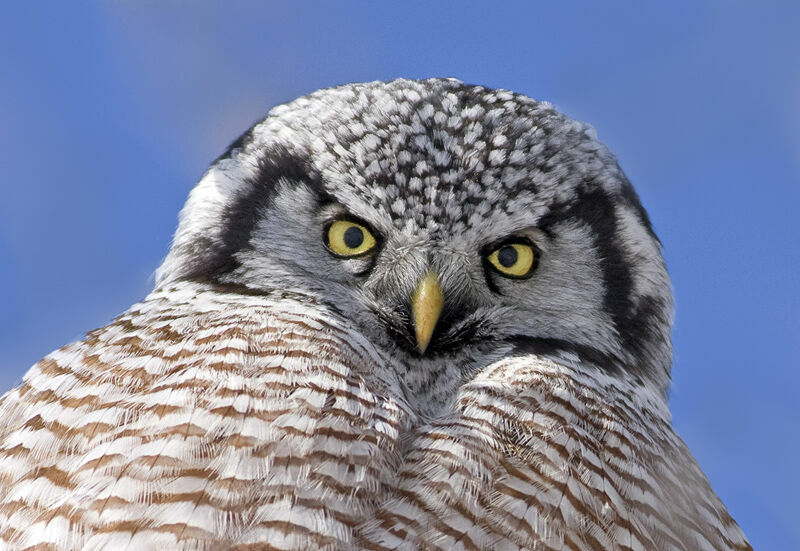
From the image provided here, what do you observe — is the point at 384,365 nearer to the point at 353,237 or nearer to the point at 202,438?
the point at 353,237

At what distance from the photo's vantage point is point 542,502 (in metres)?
2.48

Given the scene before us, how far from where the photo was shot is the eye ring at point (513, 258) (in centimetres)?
326

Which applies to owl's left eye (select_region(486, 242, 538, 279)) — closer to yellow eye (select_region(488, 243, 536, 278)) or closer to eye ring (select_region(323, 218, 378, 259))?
yellow eye (select_region(488, 243, 536, 278))

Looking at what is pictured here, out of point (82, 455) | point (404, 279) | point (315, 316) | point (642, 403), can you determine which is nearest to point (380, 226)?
point (404, 279)

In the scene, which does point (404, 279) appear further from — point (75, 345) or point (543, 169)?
point (75, 345)

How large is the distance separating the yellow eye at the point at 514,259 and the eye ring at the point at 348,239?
0.39 metres

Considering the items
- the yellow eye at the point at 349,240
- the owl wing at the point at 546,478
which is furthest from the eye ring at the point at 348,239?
the owl wing at the point at 546,478

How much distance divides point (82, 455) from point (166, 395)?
0.24 meters

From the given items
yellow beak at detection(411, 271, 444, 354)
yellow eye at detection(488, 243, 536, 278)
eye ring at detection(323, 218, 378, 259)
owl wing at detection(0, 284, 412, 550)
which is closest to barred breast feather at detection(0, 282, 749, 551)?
owl wing at detection(0, 284, 412, 550)

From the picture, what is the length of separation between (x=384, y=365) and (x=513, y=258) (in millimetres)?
622

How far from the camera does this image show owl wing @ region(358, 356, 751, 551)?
2.41 m

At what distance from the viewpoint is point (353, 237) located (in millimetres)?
3234

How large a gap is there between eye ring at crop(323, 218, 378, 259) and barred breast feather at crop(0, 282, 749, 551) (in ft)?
0.96

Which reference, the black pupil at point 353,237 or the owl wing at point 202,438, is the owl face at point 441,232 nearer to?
the black pupil at point 353,237
